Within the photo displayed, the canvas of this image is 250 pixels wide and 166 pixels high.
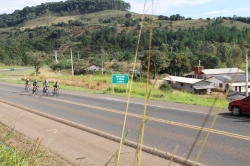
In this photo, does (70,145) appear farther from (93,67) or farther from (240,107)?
(93,67)

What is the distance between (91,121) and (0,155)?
31.5ft

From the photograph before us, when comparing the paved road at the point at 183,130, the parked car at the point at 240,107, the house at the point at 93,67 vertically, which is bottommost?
the paved road at the point at 183,130

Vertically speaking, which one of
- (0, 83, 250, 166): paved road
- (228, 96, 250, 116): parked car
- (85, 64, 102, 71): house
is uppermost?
(85, 64, 102, 71): house

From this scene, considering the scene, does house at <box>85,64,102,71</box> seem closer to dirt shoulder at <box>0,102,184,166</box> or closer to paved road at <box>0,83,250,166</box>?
paved road at <box>0,83,250,166</box>

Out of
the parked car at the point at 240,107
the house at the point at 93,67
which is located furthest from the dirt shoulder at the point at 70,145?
the house at the point at 93,67

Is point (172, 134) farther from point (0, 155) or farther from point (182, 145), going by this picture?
point (0, 155)

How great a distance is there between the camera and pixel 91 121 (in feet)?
45.2

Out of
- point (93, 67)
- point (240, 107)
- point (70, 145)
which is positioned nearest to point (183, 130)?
point (70, 145)

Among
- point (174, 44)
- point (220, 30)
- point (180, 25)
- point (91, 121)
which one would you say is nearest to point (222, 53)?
point (174, 44)

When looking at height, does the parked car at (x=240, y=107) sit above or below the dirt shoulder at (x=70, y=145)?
above

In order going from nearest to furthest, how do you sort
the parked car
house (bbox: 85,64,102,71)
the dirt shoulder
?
→ the dirt shoulder, the parked car, house (bbox: 85,64,102,71)

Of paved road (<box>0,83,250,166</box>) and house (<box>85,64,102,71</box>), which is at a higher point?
house (<box>85,64,102,71</box>)

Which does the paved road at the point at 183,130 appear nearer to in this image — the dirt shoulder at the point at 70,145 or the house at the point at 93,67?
the dirt shoulder at the point at 70,145

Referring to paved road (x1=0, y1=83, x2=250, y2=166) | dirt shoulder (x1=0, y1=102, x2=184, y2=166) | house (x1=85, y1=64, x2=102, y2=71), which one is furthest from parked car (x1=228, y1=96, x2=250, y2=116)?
house (x1=85, y1=64, x2=102, y2=71)
